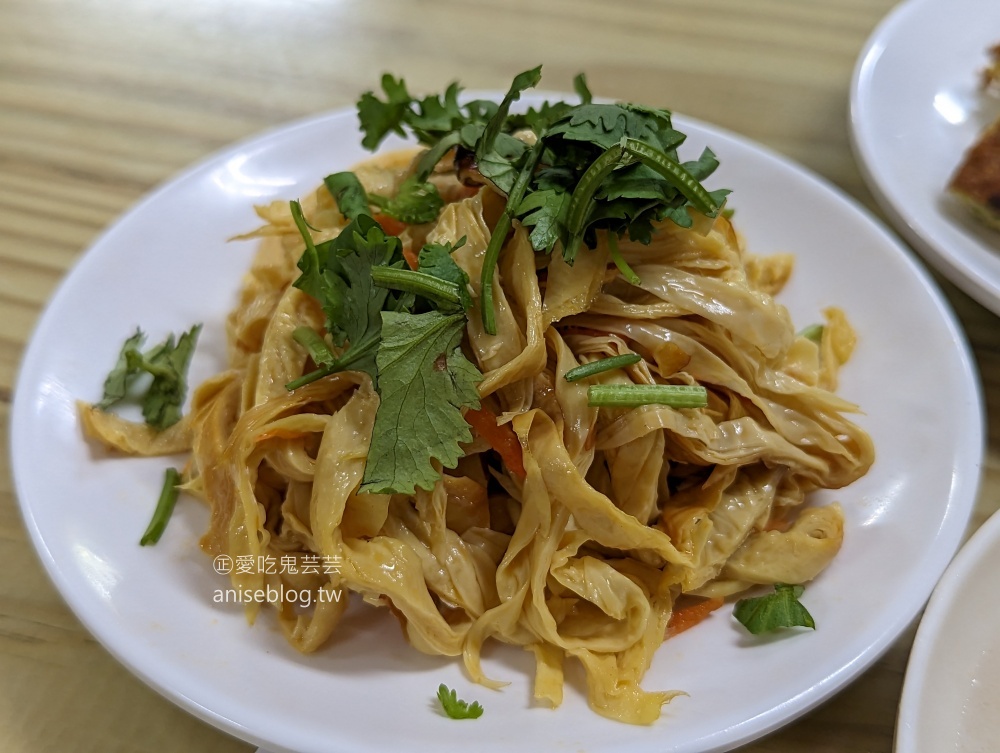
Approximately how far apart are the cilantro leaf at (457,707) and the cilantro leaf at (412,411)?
352 millimetres

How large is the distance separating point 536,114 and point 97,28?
248cm

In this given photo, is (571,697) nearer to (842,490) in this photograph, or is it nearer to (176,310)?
(842,490)

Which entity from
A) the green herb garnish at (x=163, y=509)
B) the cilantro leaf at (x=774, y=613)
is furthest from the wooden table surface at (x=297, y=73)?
the cilantro leaf at (x=774, y=613)

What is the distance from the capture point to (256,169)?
7.01ft

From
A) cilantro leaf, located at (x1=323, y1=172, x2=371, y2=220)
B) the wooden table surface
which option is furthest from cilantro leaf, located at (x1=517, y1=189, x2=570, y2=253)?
the wooden table surface

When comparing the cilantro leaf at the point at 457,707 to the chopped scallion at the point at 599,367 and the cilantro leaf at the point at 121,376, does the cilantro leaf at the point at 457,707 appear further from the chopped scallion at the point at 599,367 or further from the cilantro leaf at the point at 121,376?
the cilantro leaf at the point at 121,376

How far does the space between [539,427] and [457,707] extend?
0.49 metres

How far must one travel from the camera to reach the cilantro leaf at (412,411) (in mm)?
1378

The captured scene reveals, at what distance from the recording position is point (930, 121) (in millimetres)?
2406

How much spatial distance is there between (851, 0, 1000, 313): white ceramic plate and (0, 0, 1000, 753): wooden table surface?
0.26m

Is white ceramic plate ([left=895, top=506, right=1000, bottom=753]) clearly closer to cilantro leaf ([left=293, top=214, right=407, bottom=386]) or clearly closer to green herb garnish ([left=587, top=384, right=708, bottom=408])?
green herb garnish ([left=587, top=384, right=708, bottom=408])

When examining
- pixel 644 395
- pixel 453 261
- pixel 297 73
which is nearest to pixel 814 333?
pixel 644 395

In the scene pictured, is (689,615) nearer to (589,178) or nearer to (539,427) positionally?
(539,427)

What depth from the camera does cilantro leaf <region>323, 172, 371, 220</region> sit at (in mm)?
1687
